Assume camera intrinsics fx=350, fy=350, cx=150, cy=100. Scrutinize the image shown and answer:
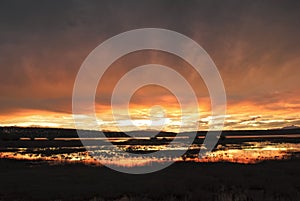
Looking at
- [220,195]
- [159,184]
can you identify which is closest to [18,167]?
[159,184]

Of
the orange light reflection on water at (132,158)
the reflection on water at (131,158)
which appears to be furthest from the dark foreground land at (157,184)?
the reflection on water at (131,158)

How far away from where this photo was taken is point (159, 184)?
66.1 feet

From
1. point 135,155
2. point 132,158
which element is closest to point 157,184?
point 132,158

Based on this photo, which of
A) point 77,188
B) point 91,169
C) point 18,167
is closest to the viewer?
point 77,188

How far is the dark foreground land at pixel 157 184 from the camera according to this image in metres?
17.9

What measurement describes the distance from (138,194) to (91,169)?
8.81m

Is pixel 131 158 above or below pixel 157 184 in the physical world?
above

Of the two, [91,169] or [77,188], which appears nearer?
[77,188]

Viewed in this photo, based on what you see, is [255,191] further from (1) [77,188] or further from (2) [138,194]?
(1) [77,188]

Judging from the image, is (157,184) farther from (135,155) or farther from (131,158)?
(135,155)

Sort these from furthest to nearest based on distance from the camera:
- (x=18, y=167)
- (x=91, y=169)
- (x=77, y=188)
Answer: (x=18, y=167) < (x=91, y=169) < (x=77, y=188)

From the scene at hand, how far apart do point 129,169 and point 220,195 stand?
Answer: 421 inches

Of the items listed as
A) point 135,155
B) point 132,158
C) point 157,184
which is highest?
point 135,155

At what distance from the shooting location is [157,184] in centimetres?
2019
